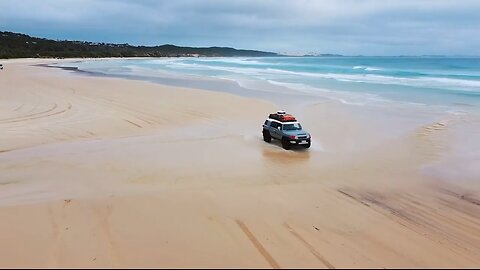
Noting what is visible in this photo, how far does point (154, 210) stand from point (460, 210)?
6.97 m

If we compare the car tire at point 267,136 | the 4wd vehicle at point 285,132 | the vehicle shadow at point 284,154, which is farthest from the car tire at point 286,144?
the car tire at point 267,136

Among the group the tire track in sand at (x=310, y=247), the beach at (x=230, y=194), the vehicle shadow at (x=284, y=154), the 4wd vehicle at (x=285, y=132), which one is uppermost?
the 4wd vehicle at (x=285, y=132)

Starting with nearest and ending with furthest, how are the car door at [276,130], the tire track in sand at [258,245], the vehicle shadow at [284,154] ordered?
the tire track in sand at [258,245]
the vehicle shadow at [284,154]
the car door at [276,130]

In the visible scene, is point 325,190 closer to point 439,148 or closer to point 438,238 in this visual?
point 438,238

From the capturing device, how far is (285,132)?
17016mm

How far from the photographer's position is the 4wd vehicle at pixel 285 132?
16733 millimetres

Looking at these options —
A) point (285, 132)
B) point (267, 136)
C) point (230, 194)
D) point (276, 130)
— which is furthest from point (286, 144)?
point (230, 194)

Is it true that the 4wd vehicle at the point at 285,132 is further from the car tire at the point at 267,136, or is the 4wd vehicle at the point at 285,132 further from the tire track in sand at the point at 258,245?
the tire track in sand at the point at 258,245

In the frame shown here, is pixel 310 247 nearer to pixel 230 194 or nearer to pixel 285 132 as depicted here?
pixel 230 194

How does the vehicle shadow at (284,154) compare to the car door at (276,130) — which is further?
the car door at (276,130)

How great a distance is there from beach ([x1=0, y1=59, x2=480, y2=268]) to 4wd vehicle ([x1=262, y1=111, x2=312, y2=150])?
1.40 ft

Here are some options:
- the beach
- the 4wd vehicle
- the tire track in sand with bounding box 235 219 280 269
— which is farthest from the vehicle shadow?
the tire track in sand with bounding box 235 219 280 269

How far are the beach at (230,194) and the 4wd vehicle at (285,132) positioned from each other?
43cm

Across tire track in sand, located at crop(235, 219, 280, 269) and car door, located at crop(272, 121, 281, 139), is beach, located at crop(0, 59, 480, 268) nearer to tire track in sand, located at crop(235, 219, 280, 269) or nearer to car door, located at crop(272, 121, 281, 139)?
tire track in sand, located at crop(235, 219, 280, 269)
